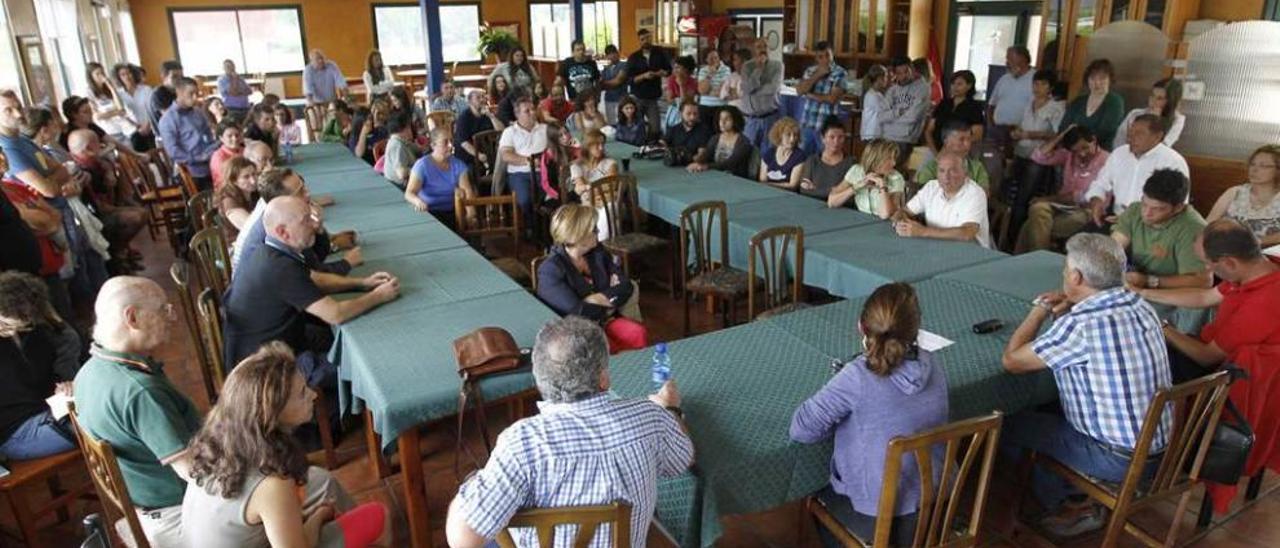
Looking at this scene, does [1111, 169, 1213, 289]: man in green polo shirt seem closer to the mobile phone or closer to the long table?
the mobile phone

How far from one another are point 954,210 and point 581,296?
203 centimetres

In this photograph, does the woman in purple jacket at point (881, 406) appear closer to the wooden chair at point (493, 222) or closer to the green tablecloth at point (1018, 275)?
the green tablecloth at point (1018, 275)

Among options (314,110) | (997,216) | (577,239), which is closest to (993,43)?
(997,216)

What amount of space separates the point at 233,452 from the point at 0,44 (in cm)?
621

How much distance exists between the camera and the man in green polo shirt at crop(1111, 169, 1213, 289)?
3416 mm

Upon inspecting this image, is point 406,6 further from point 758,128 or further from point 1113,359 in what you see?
point 1113,359

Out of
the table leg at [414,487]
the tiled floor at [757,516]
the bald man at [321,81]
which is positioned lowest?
the tiled floor at [757,516]

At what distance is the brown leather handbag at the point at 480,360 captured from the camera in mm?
2572

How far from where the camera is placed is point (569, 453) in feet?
5.70

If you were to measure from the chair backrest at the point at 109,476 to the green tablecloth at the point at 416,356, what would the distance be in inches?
26.6

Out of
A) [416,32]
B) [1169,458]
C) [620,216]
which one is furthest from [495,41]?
[1169,458]

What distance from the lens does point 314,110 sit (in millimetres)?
9469

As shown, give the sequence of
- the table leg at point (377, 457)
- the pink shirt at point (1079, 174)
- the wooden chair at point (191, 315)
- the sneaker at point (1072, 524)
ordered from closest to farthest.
Result: 1. the sneaker at point (1072, 524)
2. the wooden chair at point (191, 315)
3. the table leg at point (377, 457)
4. the pink shirt at point (1079, 174)

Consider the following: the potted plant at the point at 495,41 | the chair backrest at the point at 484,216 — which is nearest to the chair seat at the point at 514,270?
the chair backrest at the point at 484,216
